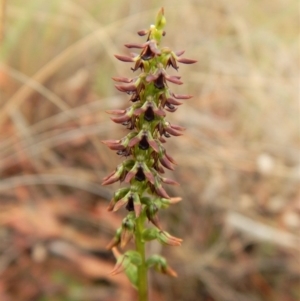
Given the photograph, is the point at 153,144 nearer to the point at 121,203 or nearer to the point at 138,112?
the point at 138,112

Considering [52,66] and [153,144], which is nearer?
[153,144]

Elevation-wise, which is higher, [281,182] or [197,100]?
[197,100]

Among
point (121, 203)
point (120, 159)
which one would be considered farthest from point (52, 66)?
point (121, 203)

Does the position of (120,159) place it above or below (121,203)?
above

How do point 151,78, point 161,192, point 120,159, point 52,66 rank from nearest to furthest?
point 151,78, point 161,192, point 120,159, point 52,66

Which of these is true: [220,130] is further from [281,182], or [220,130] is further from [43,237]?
[43,237]

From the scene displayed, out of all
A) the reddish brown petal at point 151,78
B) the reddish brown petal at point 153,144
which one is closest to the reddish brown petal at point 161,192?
the reddish brown petal at point 153,144

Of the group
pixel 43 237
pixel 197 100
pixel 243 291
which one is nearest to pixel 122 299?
pixel 43 237
